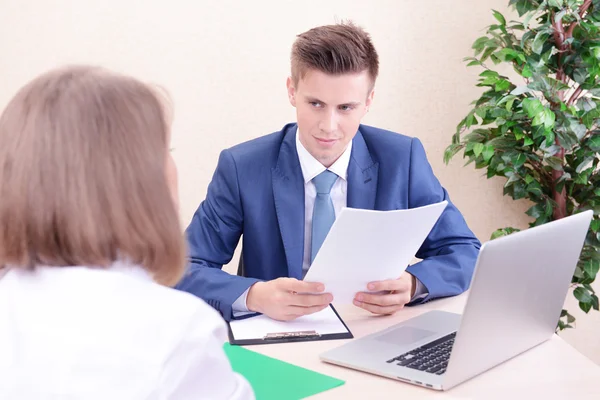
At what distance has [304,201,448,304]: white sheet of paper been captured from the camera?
58.3 inches

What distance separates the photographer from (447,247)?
2.04m

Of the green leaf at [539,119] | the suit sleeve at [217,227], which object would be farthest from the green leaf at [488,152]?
the suit sleeve at [217,227]

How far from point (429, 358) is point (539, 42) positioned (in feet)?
6.02

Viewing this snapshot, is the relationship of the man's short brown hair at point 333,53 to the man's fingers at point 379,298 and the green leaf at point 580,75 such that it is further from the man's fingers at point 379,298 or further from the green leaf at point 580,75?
the green leaf at point 580,75

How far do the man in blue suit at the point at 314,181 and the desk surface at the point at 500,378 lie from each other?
48cm

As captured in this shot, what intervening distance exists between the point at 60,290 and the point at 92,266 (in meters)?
0.05

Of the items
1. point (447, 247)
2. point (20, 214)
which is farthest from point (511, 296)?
point (20, 214)

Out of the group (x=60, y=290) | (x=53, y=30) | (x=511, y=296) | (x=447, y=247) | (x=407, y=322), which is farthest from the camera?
(x=53, y=30)

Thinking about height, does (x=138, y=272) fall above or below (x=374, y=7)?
below

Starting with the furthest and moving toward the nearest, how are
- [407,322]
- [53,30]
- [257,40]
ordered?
[257,40], [53,30], [407,322]

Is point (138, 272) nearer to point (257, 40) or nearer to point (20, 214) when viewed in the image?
point (20, 214)

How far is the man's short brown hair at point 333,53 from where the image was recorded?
2.07 metres

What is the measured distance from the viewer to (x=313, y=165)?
211cm

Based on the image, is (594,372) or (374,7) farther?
(374,7)
